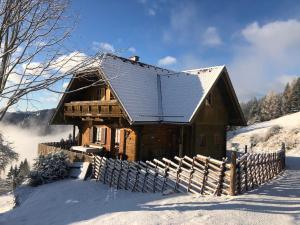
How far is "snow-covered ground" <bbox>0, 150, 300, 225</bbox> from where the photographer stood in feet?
30.1

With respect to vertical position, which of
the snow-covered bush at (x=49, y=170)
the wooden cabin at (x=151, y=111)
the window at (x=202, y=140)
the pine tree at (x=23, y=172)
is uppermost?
the wooden cabin at (x=151, y=111)

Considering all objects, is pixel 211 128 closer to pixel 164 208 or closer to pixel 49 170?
pixel 49 170

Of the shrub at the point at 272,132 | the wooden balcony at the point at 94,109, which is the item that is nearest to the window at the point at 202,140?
the wooden balcony at the point at 94,109

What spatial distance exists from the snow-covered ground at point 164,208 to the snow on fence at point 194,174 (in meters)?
0.57

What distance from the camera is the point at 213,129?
1018 inches

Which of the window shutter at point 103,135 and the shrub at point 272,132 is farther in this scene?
the shrub at point 272,132

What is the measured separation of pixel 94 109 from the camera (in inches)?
889

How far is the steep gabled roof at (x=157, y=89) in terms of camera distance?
2075 cm

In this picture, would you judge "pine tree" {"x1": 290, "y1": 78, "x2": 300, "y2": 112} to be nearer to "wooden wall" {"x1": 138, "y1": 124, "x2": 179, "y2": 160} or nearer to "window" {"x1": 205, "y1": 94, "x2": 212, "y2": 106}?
"window" {"x1": 205, "y1": 94, "x2": 212, "y2": 106}

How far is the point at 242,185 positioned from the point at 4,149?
3162 centimetres

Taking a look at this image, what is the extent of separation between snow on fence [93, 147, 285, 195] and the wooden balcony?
3.22 meters

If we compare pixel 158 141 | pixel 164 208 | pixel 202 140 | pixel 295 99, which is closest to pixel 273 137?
pixel 202 140

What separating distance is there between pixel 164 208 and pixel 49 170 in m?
11.3

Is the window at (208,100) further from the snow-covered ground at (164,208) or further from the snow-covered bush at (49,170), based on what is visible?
the snow-covered bush at (49,170)
